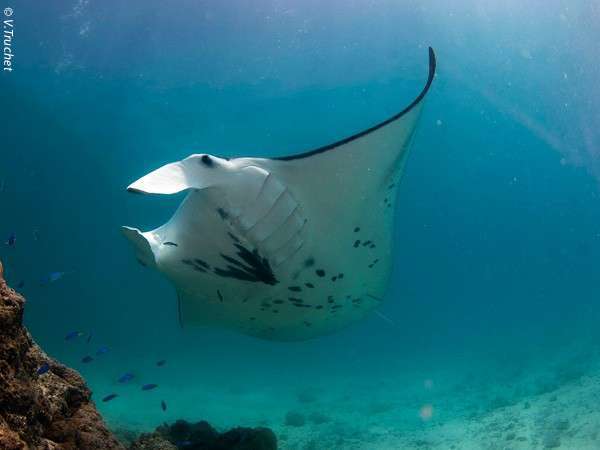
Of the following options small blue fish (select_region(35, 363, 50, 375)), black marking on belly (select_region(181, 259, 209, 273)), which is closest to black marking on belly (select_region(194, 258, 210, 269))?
black marking on belly (select_region(181, 259, 209, 273))

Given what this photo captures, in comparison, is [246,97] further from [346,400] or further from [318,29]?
[346,400]

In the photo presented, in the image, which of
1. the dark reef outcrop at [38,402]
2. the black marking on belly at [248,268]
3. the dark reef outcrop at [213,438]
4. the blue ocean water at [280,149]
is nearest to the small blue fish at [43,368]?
the dark reef outcrop at [38,402]

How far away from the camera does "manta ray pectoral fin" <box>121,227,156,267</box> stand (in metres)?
3.42

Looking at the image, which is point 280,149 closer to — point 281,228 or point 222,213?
point 281,228

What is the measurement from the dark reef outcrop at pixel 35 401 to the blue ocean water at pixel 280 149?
866cm

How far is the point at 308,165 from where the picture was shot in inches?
136

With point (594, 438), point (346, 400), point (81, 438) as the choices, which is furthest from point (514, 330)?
point (81, 438)

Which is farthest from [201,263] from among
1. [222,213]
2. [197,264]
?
[222,213]

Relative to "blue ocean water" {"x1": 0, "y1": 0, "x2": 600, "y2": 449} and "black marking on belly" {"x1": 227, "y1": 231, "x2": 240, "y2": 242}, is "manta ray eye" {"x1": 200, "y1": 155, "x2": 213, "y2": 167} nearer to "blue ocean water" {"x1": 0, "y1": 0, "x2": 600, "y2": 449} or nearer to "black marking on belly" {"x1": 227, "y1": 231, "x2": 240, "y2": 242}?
"black marking on belly" {"x1": 227, "y1": 231, "x2": 240, "y2": 242}

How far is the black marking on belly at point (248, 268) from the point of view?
3500mm

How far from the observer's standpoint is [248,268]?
3.64m

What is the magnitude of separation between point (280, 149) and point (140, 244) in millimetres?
25022

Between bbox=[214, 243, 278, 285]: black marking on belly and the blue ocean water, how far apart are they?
756 cm

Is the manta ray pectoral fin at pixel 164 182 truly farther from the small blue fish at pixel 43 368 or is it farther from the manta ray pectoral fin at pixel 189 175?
the small blue fish at pixel 43 368
